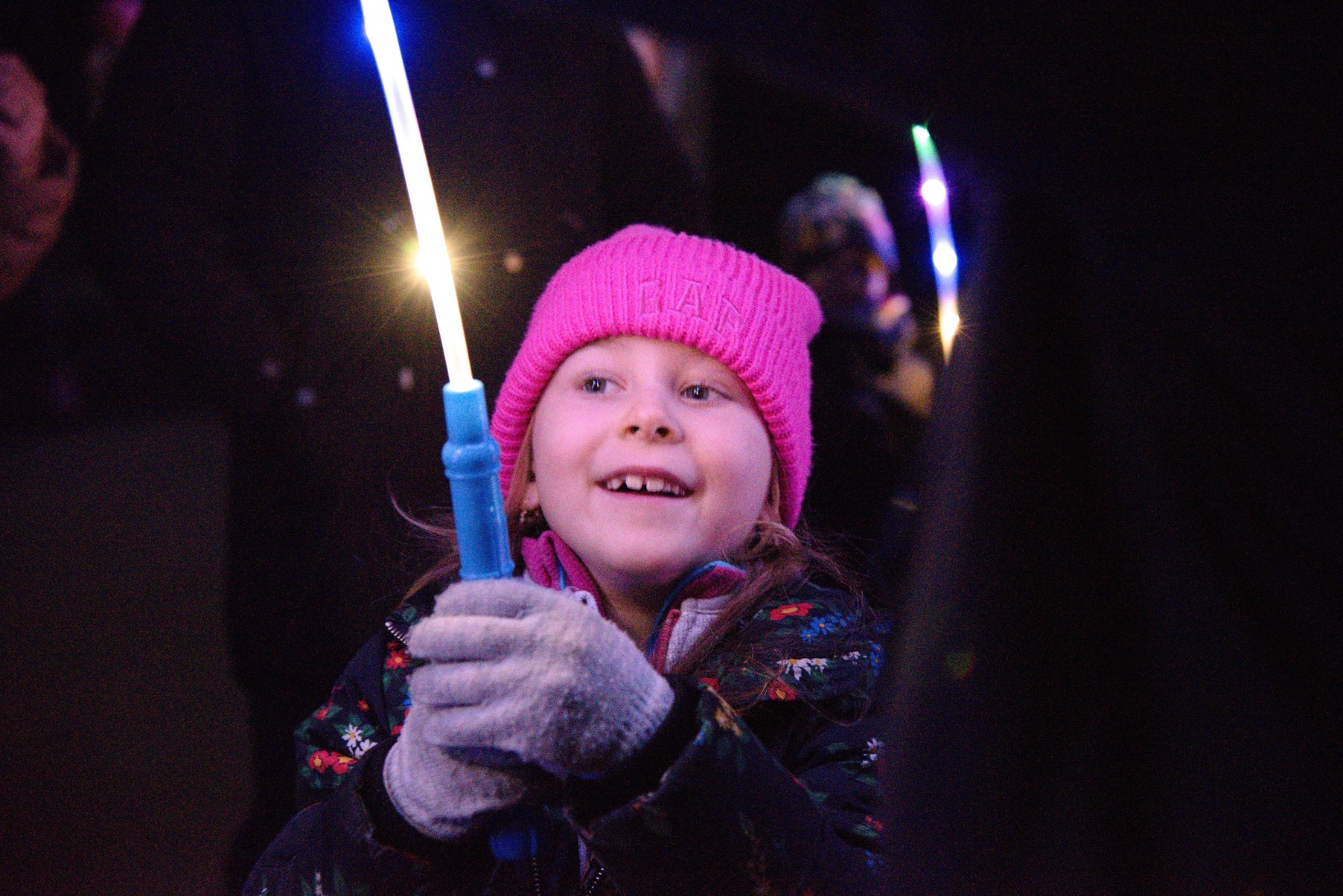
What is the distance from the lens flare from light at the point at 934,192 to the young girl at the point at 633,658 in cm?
22

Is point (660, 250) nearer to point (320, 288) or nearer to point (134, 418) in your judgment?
point (320, 288)

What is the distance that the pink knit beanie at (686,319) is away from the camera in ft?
3.37

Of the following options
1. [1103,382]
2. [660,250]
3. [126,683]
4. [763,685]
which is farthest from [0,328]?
[1103,382]

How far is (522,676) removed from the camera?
60cm

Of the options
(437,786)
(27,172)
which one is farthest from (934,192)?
(27,172)

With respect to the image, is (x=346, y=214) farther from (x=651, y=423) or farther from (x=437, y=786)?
(x=437, y=786)

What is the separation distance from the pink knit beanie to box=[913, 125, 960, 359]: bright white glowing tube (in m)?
0.16

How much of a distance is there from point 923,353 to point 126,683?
89.7 inches

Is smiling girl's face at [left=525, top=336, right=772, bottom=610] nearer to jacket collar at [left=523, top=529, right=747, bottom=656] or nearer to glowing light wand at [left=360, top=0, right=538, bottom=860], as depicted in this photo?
jacket collar at [left=523, top=529, right=747, bottom=656]

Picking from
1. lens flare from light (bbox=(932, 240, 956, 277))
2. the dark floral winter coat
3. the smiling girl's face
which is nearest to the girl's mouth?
the smiling girl's face

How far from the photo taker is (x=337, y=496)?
4.02 ft

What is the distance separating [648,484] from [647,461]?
3 centimetres

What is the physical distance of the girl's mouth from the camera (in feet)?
3.10

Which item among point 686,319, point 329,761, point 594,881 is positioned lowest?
point 594,881
